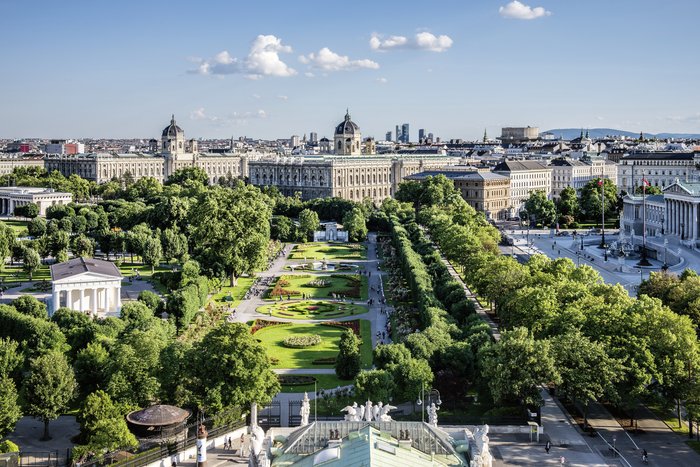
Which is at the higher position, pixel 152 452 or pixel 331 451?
pixel 331 451

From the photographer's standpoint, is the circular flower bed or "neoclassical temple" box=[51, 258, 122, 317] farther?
"neoclassical temple" box=[51, 258, 122, 317]

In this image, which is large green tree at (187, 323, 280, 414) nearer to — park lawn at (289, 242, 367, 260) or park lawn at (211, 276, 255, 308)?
park lawn at (211, 276, 255, 308)

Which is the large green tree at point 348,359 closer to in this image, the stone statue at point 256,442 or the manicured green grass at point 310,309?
the manicured green grass at point 310,309

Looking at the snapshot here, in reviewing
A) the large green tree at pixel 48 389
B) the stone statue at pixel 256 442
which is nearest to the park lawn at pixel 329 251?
the large green tree at pixel 48 389

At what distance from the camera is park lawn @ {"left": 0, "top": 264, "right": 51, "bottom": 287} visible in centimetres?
9481

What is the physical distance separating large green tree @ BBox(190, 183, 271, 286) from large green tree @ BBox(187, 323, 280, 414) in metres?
44.1

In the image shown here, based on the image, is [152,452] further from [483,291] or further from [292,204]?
[292,204]

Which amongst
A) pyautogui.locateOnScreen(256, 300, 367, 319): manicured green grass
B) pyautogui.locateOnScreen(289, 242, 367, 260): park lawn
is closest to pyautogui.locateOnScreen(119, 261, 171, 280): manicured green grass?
pyautogui.locateOnScreen(289, 242, 367, 260): park lawn

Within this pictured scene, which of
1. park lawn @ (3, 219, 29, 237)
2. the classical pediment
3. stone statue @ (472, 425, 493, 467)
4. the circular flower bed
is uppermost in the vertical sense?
stone statue @ (472, 425, 493, 467)

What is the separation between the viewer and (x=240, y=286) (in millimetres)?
93562

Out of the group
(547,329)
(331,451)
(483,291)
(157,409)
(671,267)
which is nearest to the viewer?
(331,451)

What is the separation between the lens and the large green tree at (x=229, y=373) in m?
44.8

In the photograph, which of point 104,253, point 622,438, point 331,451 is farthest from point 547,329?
point 104,253

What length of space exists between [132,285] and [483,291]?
38057 mm
